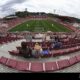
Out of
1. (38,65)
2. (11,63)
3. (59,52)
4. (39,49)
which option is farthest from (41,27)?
(38,65)

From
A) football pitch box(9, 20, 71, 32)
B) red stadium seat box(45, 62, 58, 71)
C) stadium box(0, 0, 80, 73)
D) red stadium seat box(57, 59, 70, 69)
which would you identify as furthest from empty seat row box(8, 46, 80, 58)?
football pitch box(9, 20, 71, 32)

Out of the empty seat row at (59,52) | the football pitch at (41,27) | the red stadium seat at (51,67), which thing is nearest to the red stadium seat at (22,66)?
the red stadium seat at (51,67)

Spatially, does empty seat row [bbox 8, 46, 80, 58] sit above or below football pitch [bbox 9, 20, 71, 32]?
below

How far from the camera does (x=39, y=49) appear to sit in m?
7.51

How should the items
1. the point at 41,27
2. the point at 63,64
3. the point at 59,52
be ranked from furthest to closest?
the point at 41,27 → the point at 59,52 → the point at 63,64

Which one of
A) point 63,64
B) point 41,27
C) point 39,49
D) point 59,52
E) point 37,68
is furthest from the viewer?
point 41,27

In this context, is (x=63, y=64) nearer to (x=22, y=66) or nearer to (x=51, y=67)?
(x=51, y=67)

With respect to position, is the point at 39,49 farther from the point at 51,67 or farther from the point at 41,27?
the point at 41,27

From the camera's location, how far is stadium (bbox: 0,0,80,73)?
552cm

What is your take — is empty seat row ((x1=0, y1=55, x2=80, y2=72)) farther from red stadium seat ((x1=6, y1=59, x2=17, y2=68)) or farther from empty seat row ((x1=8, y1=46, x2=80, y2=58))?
empty seat row ((x1=8, y1=46, x2=80, y2=58))

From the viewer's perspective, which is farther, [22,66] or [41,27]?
[41,27]

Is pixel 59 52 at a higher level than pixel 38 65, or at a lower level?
lower
